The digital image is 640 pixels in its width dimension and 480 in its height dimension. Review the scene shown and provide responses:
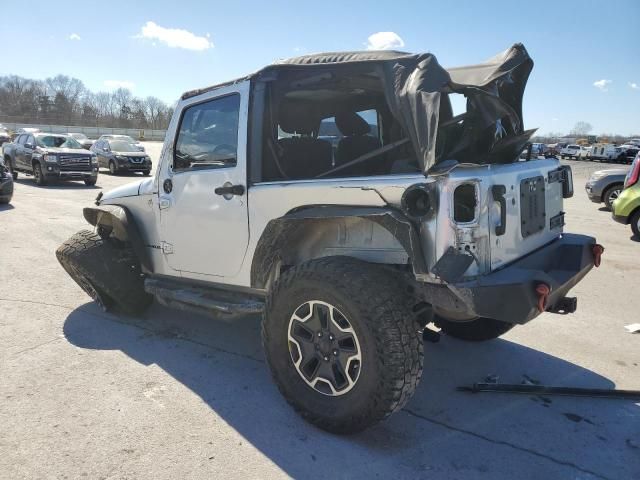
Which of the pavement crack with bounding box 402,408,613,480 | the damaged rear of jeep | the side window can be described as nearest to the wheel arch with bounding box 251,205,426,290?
the damaged rear of jeep

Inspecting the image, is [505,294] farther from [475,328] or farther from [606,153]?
[606,153]

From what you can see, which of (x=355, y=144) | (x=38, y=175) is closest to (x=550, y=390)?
(x=355, y=144)

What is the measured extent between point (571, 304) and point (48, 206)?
40.5 ft

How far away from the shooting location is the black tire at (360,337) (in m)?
2.62

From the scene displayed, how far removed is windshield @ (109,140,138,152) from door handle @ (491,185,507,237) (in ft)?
71.2

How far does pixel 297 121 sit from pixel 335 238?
1.53 metres

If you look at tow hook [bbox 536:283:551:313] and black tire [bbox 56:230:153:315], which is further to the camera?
black tire [bbox 56:230:153:315]

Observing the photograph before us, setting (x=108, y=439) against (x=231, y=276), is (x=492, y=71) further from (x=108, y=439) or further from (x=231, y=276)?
(x=108, y=439)

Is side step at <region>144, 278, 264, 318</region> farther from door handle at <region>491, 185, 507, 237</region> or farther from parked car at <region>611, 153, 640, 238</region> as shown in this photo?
parked car at <region>611, 153, 640, 238</region>

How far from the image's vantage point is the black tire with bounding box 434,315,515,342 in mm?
4109

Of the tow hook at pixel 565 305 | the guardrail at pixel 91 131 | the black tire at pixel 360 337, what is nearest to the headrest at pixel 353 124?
the black tire at pixel 360 337

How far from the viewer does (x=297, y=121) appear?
4332 millimetres

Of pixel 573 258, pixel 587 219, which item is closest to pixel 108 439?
pixel 573 258

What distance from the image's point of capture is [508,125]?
12.9 ft
